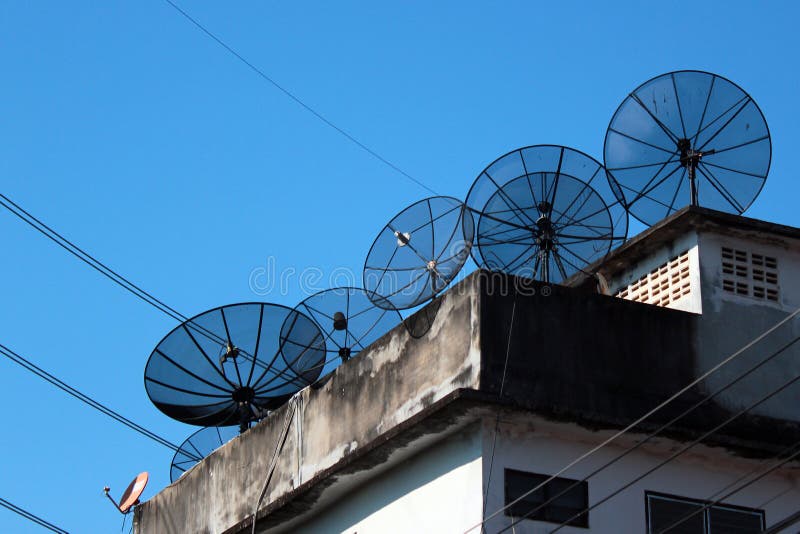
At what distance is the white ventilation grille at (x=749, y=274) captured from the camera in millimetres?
17984

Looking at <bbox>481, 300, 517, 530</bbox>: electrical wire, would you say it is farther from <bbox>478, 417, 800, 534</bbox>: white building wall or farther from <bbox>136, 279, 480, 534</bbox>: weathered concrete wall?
<bbox>136, 279, 480, 534</bbox>: weathered concrete wall

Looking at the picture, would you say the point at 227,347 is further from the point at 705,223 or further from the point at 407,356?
the point at 705,223

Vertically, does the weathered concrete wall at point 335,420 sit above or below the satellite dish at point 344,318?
below

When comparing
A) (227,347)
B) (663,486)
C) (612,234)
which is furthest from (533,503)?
(227,347)

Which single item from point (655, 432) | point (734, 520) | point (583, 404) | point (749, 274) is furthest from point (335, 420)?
point (749, 274)

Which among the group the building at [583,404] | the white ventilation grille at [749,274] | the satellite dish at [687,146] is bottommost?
the building at [583,404]

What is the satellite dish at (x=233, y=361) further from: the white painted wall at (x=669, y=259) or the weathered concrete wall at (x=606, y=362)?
the weathered concrete wall at (x=606, y=362)

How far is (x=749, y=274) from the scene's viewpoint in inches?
714

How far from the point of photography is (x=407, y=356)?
17266 millimetres

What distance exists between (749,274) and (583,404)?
333 cm

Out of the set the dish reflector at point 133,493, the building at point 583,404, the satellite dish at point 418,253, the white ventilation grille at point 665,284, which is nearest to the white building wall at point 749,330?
the building at point 583,404

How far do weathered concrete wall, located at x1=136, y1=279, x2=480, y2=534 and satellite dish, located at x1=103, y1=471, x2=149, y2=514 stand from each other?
40 centimetres

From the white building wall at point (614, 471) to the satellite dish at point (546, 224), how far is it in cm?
301

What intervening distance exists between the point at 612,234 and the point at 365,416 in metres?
4.16
